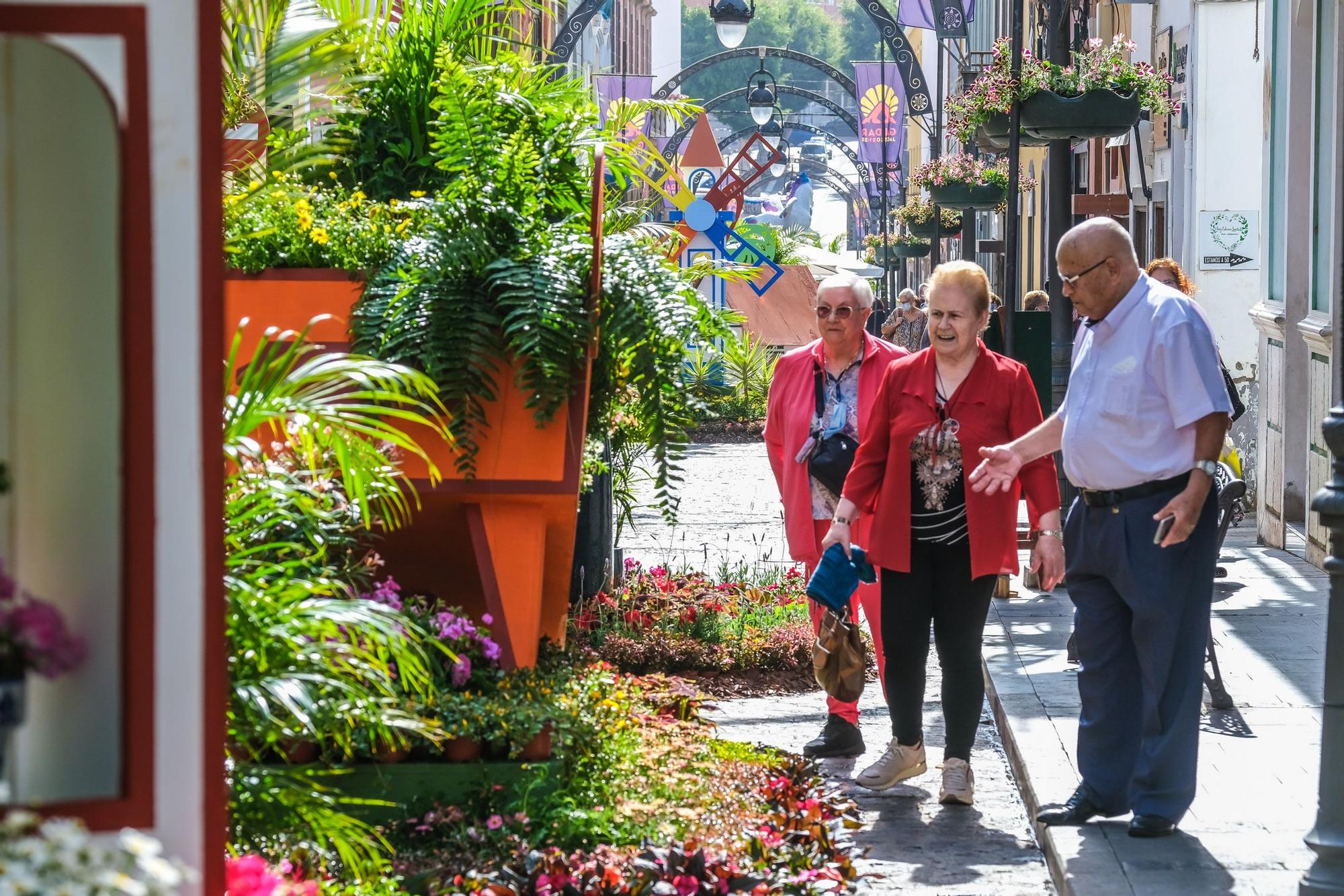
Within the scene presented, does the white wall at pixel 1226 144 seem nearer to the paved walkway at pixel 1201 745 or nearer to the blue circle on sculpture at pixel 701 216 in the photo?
the paved walkway at pixel 1201 745

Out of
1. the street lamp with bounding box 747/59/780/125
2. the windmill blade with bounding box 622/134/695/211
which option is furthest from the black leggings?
the street lamp with bounding box 747/59/780/125

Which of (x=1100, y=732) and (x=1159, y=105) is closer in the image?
(x=1100, y=732)

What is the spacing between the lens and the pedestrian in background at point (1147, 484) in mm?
5066

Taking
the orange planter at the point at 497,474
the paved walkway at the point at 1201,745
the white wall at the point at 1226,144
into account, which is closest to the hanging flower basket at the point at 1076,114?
the paved walkway at the point at 1201,745

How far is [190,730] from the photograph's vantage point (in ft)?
8.36

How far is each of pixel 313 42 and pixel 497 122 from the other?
0.81 metres

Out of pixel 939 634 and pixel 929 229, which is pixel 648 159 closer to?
pixel 939 634

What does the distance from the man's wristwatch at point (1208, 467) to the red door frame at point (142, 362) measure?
3229 millimetres

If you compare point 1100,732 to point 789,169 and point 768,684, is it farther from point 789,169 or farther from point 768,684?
point 789,169

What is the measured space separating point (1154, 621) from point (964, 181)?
18.0 m

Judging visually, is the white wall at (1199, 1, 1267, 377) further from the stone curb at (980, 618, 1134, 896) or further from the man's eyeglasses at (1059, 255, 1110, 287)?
the man's eyeglasses at (1059, 255, 1110, 287)

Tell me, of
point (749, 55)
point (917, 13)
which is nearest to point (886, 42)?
point (917, 13)

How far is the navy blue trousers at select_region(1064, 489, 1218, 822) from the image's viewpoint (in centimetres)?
517

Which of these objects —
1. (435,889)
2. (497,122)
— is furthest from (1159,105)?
(435,889)
